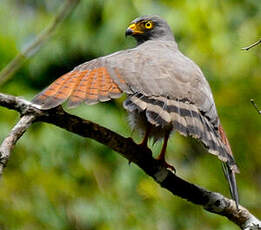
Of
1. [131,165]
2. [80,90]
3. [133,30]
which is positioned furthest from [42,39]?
[131,165]

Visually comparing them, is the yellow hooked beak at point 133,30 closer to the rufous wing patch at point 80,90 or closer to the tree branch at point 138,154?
the rufous wing patch at point 80,90

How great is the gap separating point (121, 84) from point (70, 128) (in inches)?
20.9

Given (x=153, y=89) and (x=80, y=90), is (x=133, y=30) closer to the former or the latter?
(x=153, y=89)

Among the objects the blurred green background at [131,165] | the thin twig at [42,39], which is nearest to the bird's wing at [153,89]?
the thin twig at [42,39]

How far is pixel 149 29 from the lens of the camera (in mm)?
5594

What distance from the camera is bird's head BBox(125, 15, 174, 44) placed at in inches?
219

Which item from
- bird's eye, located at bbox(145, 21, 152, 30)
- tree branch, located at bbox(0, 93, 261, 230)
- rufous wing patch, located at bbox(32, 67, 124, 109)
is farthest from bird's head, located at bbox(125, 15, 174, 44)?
tree branch, located at bbox(0, 93, 261, 230)

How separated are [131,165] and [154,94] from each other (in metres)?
3.12

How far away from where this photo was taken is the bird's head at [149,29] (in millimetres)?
5566

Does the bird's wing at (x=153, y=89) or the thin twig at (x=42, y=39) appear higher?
the thin twig at (x=42, y=39)

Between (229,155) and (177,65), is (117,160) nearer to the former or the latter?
(177,65)

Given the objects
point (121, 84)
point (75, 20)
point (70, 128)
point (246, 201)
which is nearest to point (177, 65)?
point (121, 84)

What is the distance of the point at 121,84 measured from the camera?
3879 millimetres

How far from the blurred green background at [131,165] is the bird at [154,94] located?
57.5 inches
